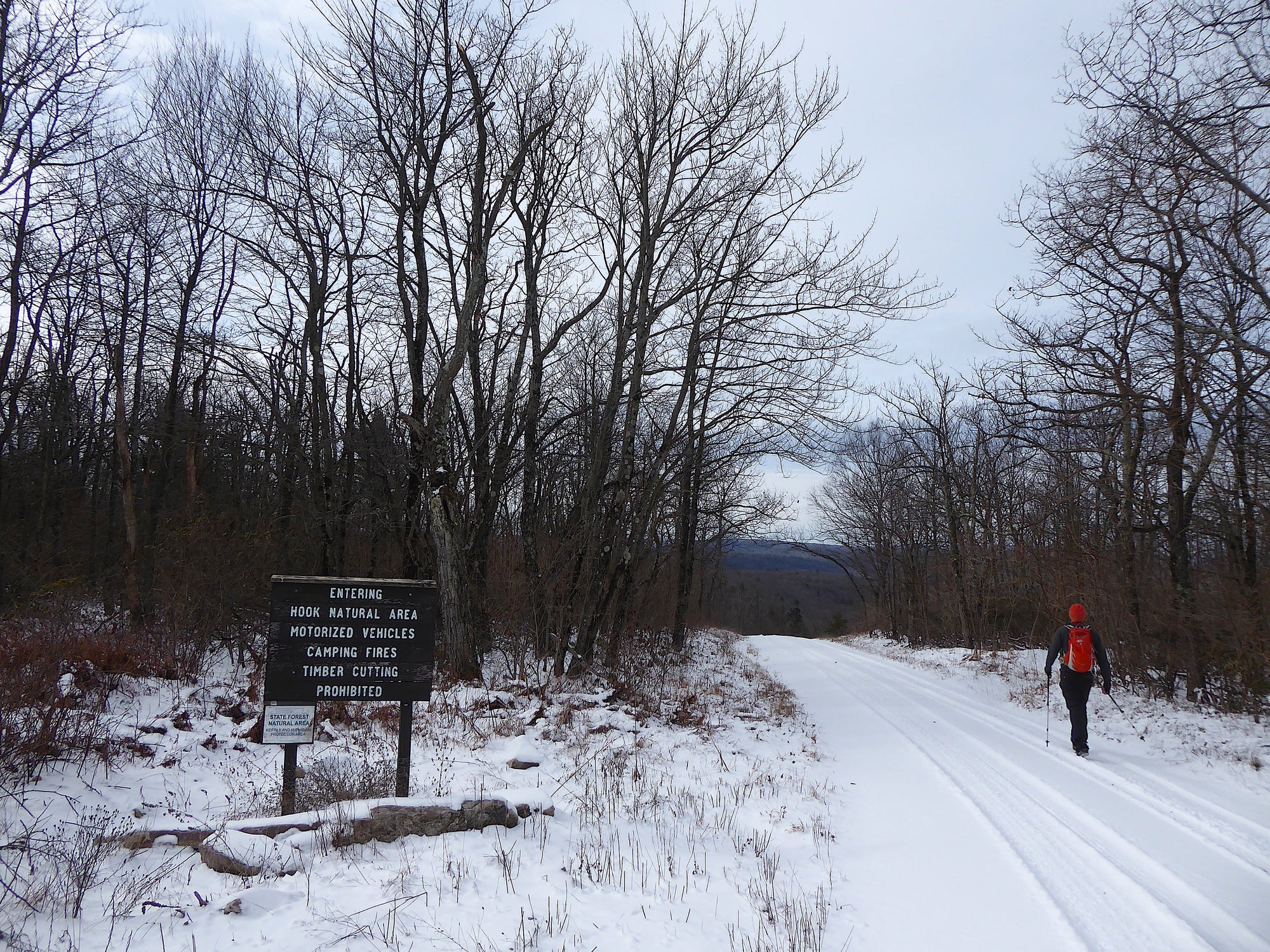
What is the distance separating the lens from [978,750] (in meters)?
9.19

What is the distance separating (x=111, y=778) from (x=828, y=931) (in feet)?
21.6

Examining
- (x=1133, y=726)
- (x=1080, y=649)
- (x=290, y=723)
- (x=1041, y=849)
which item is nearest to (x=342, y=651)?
(x=290, y=723)

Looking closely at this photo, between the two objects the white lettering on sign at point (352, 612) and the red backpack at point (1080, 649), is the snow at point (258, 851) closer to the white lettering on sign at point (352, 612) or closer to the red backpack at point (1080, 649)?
the white lettering on sign at point (352, 612)

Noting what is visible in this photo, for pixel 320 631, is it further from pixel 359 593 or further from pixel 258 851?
pixel 258 851

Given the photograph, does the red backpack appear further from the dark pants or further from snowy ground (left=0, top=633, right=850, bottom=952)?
snowy ground (left=0, top=633, right=850, bottom=952)

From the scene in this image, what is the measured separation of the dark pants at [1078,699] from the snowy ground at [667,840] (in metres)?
0.37

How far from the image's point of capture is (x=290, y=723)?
612cm

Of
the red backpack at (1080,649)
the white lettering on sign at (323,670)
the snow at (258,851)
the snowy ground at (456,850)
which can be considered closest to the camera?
the snowy ground at (456,850)

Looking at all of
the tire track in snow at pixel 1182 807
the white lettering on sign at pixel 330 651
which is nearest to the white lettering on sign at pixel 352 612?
the white lettering on sign at pixel 330 651

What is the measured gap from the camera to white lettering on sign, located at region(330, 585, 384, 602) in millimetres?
6297

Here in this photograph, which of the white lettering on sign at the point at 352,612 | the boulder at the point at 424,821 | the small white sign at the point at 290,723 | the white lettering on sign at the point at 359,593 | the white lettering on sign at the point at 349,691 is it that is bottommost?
the boulder at the point at 424,821

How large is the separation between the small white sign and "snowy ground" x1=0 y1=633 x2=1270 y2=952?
0.64m

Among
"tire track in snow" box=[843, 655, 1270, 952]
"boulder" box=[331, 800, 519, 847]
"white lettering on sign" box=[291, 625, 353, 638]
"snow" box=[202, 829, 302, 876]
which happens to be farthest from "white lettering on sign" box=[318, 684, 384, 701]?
"tire track in snow" box=[843, 655, 1270, 952]

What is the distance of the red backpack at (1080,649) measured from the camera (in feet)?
30.7
